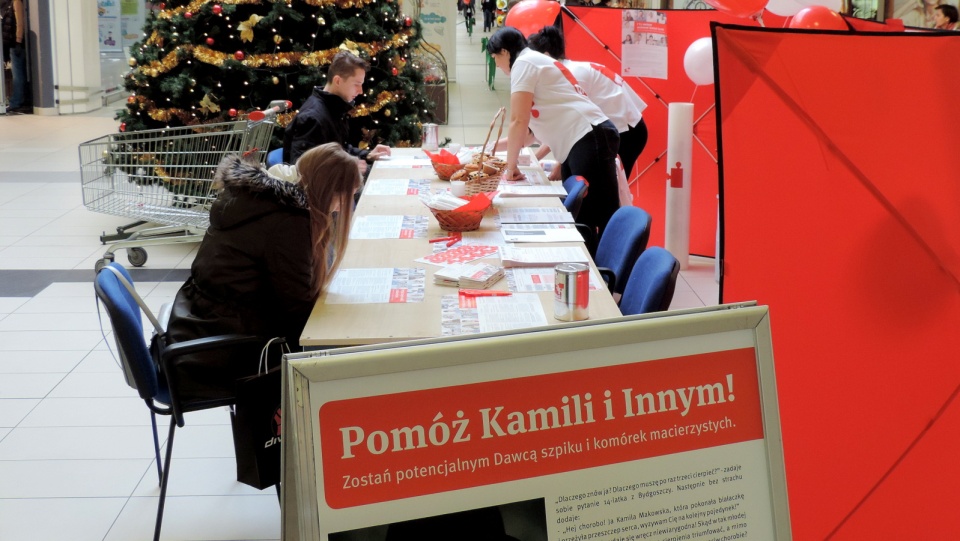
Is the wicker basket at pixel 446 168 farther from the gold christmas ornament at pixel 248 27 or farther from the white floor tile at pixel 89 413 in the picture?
the gold christmas ornament at pixel 248 27

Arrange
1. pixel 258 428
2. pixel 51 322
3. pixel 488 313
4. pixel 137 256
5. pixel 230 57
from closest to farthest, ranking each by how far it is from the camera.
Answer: pixel 258 428, pixel 488 313, pixel 51 322, pixel 137 256, pixel 230 57

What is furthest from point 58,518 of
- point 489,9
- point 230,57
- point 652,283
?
point 489,9

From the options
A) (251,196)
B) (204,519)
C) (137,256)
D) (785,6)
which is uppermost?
(785,6)

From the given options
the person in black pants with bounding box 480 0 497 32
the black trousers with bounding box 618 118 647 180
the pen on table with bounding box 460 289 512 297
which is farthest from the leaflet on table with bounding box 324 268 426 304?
the person in black pants with bounding box 480 0 497 32

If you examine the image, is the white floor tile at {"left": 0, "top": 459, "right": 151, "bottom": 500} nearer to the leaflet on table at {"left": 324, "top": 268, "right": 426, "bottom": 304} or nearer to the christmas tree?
the leaflet on table at {"left": 324, "top": 268, "right": 426, "bottom": 304}

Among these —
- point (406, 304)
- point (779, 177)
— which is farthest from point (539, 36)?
point (779, 177)

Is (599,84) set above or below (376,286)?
above

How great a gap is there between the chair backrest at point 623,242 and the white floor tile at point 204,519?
1539mm

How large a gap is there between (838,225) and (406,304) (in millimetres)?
1263

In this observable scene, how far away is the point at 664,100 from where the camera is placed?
20.8 ft

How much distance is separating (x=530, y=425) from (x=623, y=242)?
2553 mm

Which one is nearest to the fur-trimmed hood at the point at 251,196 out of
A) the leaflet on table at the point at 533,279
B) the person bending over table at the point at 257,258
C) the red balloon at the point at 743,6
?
the person bending over table at the point at 257,258

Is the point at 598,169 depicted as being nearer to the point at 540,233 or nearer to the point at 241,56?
the point at 540,233

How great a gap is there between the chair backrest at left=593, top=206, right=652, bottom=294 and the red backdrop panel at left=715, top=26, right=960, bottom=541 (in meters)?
1.26
